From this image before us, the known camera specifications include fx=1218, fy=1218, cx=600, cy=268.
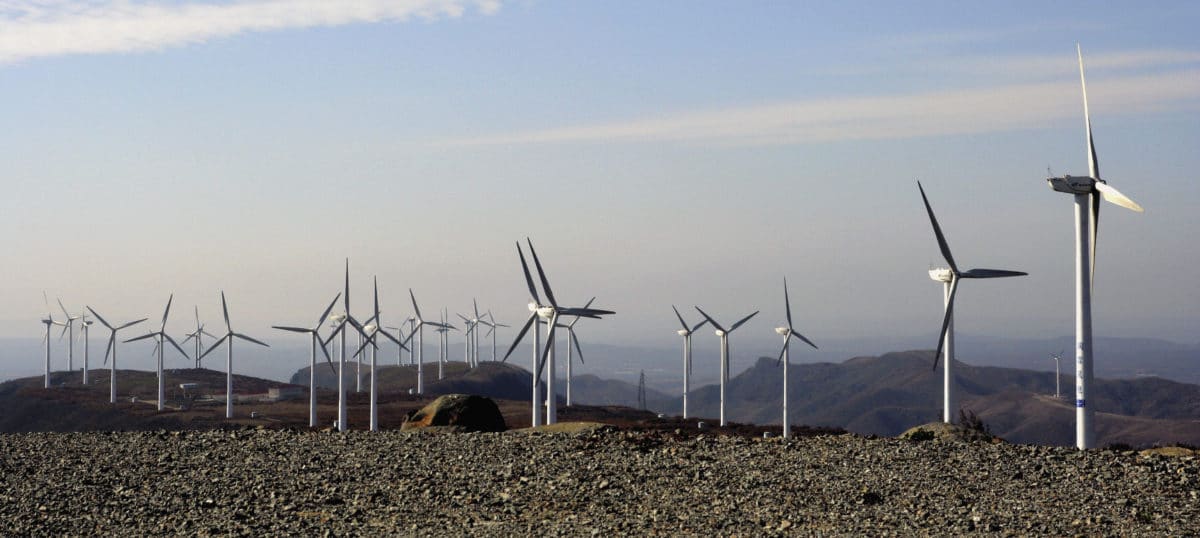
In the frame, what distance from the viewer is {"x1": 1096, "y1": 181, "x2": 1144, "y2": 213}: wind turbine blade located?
42.0m

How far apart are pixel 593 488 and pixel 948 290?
29.5 metres

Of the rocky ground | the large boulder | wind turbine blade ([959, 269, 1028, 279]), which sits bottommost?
the rocky ground

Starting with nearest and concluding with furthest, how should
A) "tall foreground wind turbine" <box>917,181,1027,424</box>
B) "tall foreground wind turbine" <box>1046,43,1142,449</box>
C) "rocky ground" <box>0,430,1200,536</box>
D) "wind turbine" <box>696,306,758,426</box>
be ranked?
1. "rocky ground" <box>0,430,1200,536</box>
2. "tall foreground wind turbine" <box>1046,43,1142,449</box>
3. "tall foreground wind turbine" <box>917,181,1027,424</box>
4. "wind turbine" <box>696,306,758,426</box>

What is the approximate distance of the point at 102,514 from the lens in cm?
2767

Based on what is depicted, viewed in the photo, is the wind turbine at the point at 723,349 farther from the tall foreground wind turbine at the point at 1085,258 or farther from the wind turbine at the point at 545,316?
the tall foreground wind turbine at the point at 1085,258

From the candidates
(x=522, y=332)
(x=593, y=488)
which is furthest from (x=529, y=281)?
(x=593, y=488)

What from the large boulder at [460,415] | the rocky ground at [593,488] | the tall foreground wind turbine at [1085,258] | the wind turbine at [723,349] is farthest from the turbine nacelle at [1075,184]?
the wind turbine at [723,349]

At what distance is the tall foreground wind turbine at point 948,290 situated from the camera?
48969 millimetres

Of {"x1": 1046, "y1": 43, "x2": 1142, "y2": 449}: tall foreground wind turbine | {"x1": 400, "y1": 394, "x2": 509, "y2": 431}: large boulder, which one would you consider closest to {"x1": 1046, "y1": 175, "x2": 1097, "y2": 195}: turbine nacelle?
{"x1": 1046, "y1": 43, "x2": 1142, "y2": 449}: tall foreground wind turbine

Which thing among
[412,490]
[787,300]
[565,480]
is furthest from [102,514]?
[787,300]

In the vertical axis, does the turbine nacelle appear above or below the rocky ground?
above

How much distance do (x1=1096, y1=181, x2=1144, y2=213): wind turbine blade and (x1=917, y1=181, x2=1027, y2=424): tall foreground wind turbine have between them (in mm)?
6349

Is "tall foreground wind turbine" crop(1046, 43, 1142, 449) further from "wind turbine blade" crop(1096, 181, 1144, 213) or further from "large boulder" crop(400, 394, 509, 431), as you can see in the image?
"large boulder" crop(400, 394, 509, 431)

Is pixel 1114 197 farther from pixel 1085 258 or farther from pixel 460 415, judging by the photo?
pixel 460 415
